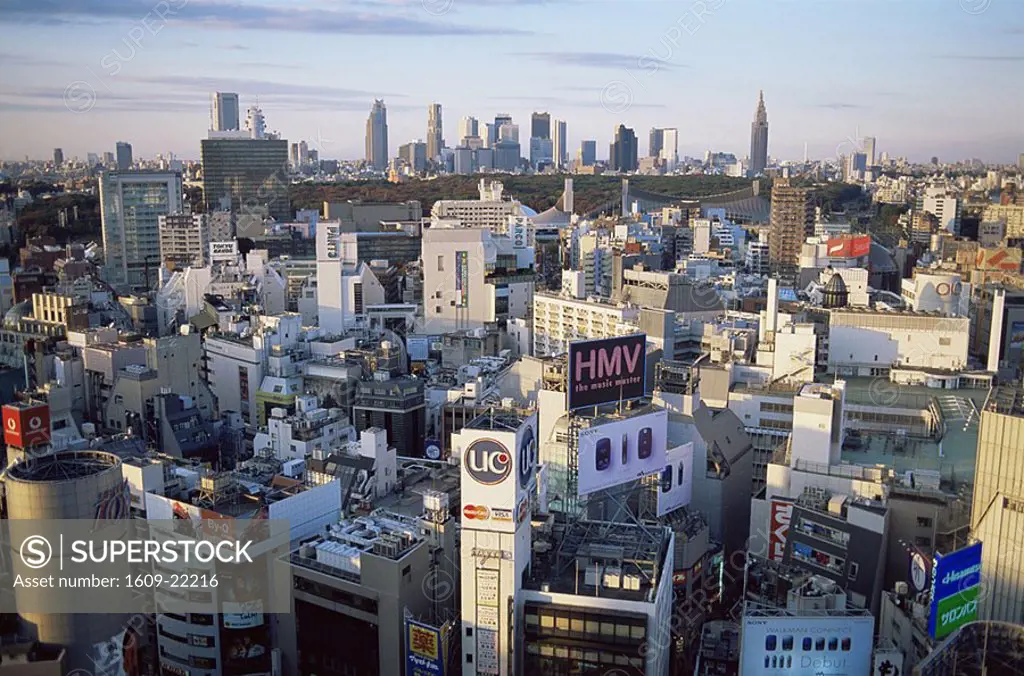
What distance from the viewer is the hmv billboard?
10.8 m

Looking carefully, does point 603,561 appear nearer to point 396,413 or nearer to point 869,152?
point 396,413

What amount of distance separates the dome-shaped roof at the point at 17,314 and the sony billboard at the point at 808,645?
19.2m

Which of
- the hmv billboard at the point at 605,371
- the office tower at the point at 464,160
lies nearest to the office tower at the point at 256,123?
the office tower at the point at 464,160

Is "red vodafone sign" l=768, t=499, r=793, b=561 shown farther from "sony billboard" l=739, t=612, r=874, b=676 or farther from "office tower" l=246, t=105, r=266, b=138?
"office tower" l=246, t=105, r=266, b=138

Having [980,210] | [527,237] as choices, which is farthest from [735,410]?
[980,210]

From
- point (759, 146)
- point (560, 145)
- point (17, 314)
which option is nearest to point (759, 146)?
point (759, 146)

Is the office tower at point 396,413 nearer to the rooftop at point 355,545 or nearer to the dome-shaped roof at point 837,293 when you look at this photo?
the rooftop at point 355,545

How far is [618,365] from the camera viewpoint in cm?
1109

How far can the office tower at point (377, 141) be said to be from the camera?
74.9 m

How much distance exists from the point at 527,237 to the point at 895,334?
55.2 feet

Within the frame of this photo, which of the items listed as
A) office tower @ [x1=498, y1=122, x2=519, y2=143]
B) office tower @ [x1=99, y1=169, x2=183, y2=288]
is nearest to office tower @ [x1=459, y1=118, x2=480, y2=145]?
office tower @ [x1=498, y1=122, x2=519, y2=143]

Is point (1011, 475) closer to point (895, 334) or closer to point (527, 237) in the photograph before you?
point (895, 334)

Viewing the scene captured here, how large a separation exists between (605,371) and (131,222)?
27.9 meters

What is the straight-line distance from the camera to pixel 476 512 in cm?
881
